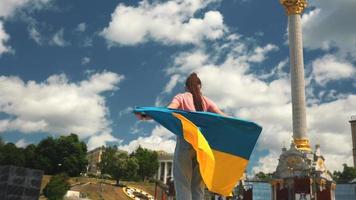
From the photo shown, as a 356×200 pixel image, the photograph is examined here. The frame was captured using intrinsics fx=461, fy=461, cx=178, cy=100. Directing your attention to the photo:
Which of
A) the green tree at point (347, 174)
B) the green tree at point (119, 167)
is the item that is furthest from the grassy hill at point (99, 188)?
the green tree at point (347, 174)

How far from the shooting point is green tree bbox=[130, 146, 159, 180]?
106125 millimetres

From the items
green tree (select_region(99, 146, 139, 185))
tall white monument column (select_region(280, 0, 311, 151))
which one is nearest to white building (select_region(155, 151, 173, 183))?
green tree (select_region(99, 146, 139, 185))

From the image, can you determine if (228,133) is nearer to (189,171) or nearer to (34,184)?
(189,171)

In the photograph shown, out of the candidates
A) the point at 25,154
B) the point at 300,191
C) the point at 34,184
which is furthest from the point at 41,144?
the point at 34,184

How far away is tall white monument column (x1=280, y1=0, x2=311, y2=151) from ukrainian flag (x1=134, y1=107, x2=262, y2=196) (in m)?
46.9

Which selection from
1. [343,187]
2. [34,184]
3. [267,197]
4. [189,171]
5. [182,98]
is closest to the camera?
[189,171]

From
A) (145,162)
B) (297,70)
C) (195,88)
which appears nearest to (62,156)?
(145,162)

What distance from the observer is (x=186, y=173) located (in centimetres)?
662

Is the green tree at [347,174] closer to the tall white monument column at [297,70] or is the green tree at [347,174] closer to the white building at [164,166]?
the tall white monument column at [297,70]

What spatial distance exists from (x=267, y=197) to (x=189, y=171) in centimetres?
5875

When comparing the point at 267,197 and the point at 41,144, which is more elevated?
the point at 41,144

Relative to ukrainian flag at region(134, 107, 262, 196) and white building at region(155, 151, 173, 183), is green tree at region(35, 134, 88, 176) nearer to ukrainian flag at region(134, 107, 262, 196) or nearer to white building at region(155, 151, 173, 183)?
white building at region(155, 151, 173, 183)

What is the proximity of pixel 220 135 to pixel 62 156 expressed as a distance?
88.4m

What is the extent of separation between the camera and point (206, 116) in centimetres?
687
